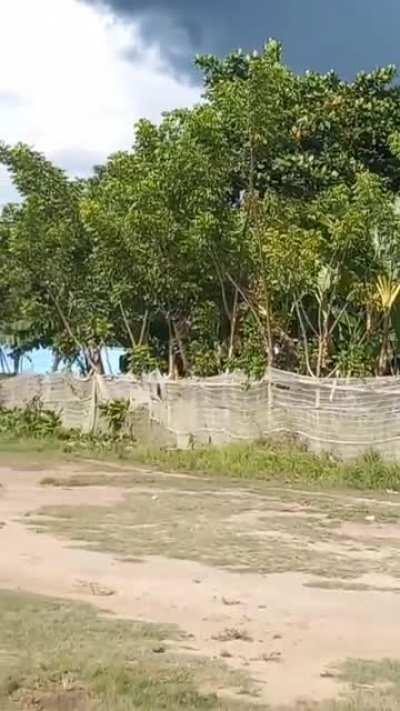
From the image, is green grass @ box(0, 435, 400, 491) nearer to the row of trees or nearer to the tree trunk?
the row of trees

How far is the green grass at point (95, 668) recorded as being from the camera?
5008 millimetres

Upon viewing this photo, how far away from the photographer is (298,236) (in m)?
20.2

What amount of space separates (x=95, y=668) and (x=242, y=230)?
1629cm

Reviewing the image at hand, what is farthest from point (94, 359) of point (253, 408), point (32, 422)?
point (253, 408)

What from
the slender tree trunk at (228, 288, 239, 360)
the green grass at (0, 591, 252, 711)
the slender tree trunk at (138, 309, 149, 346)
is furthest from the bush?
the green grass at (0, 591, 252, 711)

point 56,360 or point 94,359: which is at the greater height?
point 56,360

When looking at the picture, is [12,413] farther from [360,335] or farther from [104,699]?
[104,699]

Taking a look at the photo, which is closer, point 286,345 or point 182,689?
point 182,689

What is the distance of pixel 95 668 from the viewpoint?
214 inches

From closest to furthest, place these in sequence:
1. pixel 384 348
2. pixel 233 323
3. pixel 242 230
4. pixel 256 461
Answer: pixel 256 461 < pixel 384 348 < pixel 242 230 < pixel 233 323

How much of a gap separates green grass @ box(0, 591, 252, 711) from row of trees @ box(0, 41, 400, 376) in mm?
13897

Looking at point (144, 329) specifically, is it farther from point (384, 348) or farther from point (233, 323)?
point (384, 348)

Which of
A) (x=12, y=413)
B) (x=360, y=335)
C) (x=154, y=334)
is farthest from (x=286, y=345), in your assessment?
(x=12, y=413)

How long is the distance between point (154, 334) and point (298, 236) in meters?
9.26
